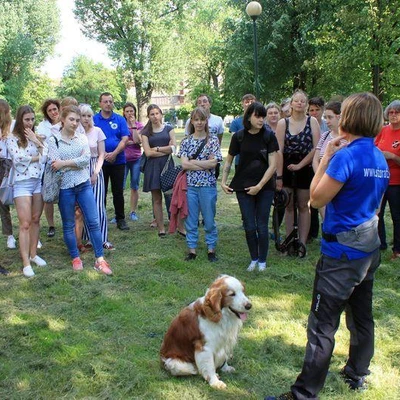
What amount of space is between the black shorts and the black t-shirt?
61 centimetres

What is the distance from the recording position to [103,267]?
18.2 ft

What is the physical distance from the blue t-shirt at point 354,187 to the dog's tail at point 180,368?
4.38ft

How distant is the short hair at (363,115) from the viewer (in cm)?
257

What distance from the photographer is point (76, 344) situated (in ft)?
12.5

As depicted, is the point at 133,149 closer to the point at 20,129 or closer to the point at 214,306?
the point at 20,129

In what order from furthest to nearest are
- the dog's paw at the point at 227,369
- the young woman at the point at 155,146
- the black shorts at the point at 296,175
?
the young woman at the point at 155,146, the black shorts at the point at 296,175, the dog's paw at the point at 227,369

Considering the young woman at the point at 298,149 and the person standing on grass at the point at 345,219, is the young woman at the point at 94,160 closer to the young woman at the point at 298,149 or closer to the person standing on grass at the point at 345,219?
the young woman at the point at 298,149

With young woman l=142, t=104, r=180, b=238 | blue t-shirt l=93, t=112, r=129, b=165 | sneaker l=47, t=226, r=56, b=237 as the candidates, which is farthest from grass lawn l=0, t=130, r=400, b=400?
blue t-shirt l=93, t=112, r=129, b=165

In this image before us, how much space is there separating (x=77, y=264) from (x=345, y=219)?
158 inches

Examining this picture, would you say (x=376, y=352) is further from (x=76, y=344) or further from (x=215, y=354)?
(x=76, y=344)

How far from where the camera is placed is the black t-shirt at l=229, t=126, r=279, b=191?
5.27 metres

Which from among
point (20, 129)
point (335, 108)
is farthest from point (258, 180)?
point (20, 129)

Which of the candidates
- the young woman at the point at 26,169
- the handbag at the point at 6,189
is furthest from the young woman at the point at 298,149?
the handbag at the point at 6,189

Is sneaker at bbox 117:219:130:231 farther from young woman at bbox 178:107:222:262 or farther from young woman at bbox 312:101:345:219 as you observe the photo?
young woman at bbox 312:101:345:219
